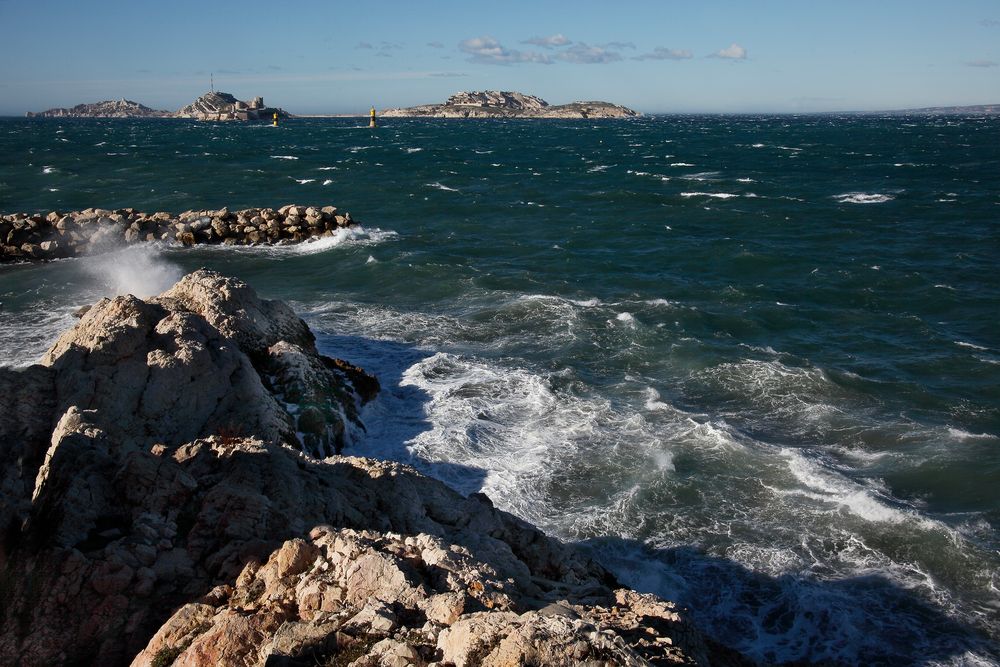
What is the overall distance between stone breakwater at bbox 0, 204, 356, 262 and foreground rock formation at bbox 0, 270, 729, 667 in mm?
29137

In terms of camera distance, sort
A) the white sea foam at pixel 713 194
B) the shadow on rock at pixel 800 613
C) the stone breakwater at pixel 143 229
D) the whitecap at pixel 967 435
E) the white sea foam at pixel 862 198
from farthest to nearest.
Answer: the white sea foam at pixel 713 194
the white sea foam at pixel 862 198
the stone breakwater at pixel 143 229
the whitecap at pixel 967 435
the shadow on rock at pixel 800 613

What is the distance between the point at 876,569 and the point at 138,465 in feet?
42.0

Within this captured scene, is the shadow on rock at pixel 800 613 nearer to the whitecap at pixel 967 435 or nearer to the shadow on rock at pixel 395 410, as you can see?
the shadow on rock at pixel 395 410

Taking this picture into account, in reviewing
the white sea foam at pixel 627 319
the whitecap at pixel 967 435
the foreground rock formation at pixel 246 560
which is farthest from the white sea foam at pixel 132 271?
the whitecap at pixel 967 435

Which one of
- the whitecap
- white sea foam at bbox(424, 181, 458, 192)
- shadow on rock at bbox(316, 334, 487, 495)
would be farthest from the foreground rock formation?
white sea foam at bbox(424, 181, 458, 192)

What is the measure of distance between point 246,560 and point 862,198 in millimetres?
58381

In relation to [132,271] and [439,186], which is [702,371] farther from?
[439,186]

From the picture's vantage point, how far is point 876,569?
45.4 ft

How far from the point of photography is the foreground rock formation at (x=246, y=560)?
705 centimetres

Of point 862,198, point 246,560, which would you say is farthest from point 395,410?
point 862,198

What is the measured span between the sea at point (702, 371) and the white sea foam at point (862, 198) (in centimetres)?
50

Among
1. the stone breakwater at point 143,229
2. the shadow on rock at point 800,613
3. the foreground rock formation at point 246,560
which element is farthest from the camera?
the stone breakwater at point 143,229

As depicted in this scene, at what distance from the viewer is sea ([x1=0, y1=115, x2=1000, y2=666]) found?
1366 centimetres

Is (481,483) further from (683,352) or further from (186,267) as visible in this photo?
(186,267)
